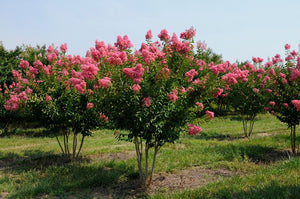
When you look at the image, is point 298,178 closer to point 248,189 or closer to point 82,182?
point 248,189

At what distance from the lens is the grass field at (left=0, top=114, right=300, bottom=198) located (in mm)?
4430

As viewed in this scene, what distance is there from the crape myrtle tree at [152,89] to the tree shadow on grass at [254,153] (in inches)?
117

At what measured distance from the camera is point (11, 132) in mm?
14125

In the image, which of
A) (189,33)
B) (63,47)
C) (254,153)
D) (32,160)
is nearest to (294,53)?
(254,153)

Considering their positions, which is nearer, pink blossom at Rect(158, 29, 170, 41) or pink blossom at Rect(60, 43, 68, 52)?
pink blossom at Rect(158, 29, 170, 41)

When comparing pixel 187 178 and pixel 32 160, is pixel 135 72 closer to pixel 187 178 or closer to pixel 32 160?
pixel 187 178

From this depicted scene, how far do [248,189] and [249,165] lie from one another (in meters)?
2.13

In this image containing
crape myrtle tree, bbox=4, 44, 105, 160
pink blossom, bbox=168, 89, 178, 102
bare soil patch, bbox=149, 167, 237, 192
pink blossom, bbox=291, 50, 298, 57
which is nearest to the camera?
pink blossom, bbox=168, 89, 178, 102

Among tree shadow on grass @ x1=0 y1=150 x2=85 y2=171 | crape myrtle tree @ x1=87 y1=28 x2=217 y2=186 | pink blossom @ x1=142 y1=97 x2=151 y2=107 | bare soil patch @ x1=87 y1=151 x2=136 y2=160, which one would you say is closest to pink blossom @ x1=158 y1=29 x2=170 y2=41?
crape myrtle tree @ x1=87 y1=28 x2=217 y2=186

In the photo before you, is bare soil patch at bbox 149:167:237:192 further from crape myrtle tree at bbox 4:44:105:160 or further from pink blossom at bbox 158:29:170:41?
pink blossom at bbox 158:29:170:41

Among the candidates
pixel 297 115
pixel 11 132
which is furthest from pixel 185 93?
pixel 11 132

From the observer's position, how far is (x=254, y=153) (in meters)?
7.47

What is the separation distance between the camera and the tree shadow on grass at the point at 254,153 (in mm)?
6954

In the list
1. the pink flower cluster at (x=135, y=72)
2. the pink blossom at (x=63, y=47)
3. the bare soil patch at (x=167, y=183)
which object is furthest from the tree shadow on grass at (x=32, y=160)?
the pink flower cluster at (x=135, y=72)
